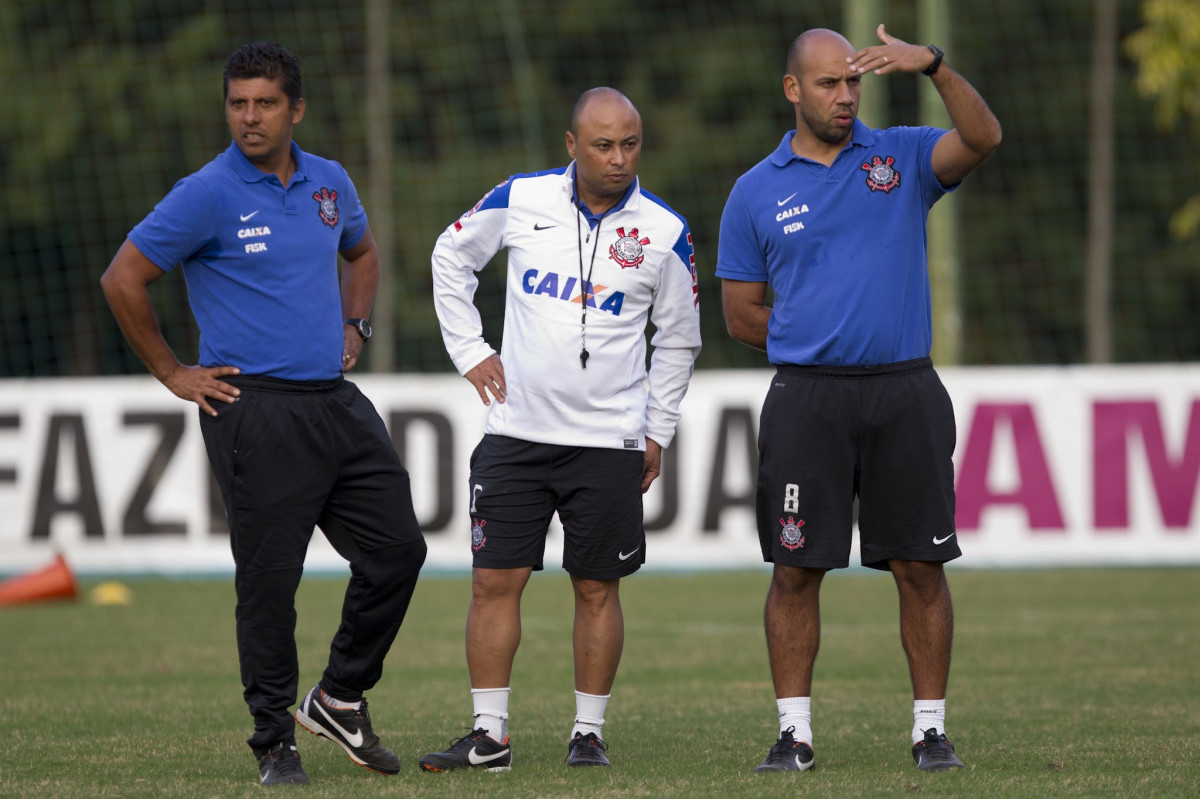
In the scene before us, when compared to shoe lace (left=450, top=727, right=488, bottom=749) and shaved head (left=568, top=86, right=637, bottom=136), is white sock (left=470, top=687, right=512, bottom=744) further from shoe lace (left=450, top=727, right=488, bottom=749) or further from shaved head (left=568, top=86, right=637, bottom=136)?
shaved head (left=568, top=86, right=637, bottom=136)

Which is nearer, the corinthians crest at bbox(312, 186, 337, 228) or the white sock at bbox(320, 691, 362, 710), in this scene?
the corinthians crest at bbox(312, 186, 337, 228)

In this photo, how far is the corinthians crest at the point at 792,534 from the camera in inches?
218

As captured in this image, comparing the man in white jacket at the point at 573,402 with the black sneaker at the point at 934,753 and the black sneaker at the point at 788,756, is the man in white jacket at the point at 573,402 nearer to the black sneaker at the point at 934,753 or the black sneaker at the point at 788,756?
the black sneaker at the point at 788,756

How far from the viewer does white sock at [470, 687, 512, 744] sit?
5.57 m

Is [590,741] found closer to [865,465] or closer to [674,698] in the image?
[865,465]

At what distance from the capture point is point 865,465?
5.54 metres

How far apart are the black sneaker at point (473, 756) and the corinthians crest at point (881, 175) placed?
2.15m

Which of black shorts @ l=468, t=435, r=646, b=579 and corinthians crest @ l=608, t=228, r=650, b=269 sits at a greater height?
corinthians crest @ l=608, t=228, r=650, b=269

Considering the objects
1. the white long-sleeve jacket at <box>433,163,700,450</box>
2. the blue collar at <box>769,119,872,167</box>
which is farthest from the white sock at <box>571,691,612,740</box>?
the blue collar at <box>769,119,872,167</box>

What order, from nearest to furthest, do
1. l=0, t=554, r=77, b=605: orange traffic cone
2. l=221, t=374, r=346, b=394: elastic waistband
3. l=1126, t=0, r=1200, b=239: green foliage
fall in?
l=221, t=374, r=346, b=394: elastic waistband → l=0, t=554, r=77, b=605: orange traffic cone → l=1126, t=0, r=1200, b=239: green foliage

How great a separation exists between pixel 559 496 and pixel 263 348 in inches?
42.9

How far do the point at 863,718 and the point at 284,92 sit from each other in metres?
3.23

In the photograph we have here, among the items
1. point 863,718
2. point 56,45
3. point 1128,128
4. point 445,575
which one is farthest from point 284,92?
point 1128,128

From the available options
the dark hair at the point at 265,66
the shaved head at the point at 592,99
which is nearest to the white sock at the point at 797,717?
the shaved head at the point at 592,99
